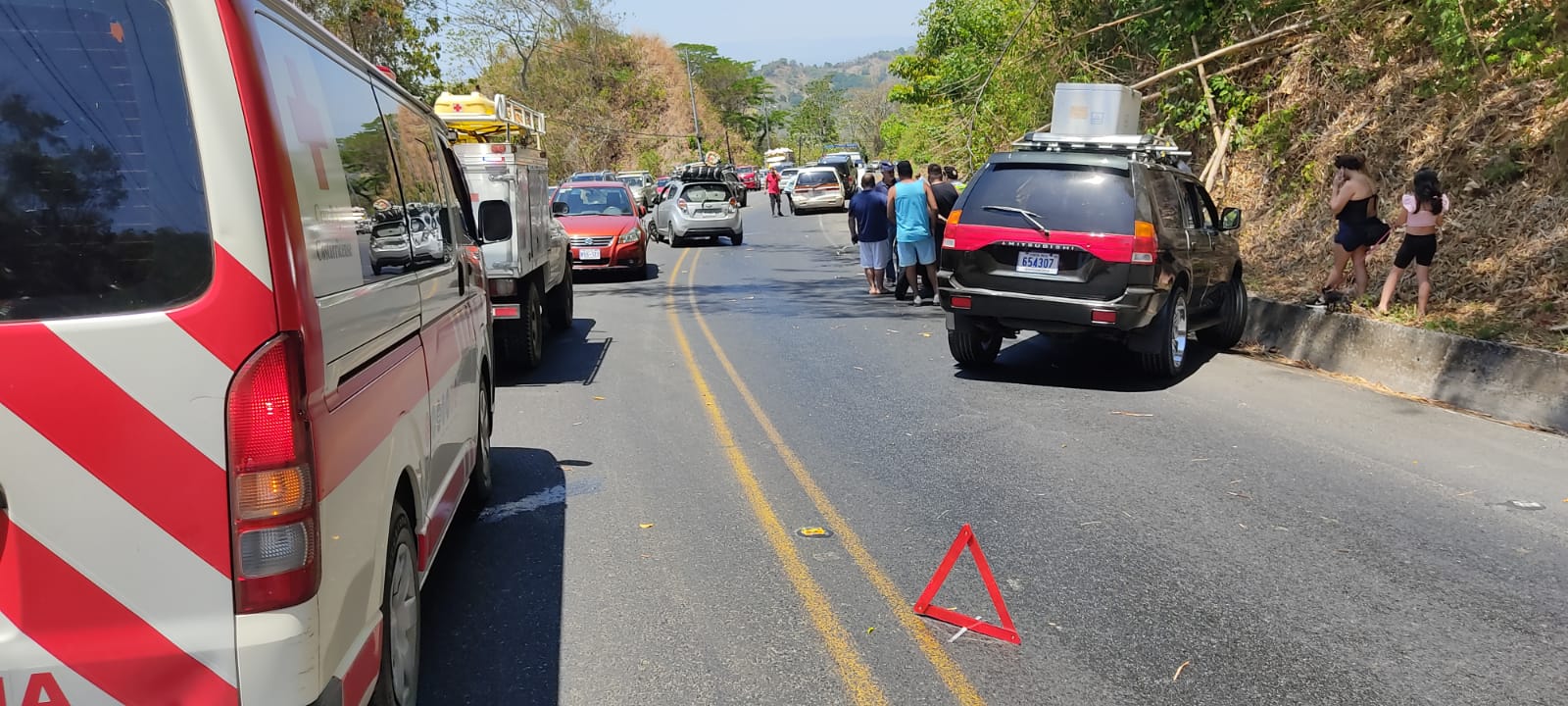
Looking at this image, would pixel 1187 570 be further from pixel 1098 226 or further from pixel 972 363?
pixel 972 363

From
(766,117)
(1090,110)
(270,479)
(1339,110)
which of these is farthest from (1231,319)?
(766,117)

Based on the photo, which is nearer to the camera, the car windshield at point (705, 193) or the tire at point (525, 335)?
the tire at point (525, 335)

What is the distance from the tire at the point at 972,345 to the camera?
956cm

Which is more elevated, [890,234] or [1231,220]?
[1231,220]

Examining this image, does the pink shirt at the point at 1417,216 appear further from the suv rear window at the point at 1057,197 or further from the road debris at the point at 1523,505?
the road debris at the point at 1523,505

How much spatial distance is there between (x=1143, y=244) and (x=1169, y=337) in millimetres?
938

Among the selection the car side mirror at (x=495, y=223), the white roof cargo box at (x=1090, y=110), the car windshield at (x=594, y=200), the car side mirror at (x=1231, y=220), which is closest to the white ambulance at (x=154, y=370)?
the car side mirror at (x=495, y=223)

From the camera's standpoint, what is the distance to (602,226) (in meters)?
18.4

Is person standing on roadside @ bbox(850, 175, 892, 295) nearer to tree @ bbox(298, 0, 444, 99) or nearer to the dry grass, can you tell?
the dry grass

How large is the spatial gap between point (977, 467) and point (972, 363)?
341 cm

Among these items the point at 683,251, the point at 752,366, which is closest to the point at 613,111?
the point at 683,251

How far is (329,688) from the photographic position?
9.00 ft

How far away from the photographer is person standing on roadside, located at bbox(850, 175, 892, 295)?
49.9ft

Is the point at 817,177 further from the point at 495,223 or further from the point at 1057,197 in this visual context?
the point at 495,223
